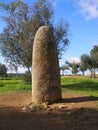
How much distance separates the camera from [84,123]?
12.0m

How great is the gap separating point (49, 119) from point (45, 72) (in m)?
3.73

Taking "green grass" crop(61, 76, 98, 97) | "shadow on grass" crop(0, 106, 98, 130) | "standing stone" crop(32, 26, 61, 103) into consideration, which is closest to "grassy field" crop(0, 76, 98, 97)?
"green grass" crop(61, 76, 98, 97)

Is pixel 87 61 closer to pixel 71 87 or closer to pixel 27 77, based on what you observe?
pixel 27 77

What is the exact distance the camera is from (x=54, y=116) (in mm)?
13266

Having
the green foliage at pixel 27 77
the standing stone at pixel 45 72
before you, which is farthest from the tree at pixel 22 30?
the standing stone at pixel 45 72

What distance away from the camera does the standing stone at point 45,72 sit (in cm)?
1584

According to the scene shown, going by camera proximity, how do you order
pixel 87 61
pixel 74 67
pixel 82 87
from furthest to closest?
pixel 74 67 < pixel 87 61 < pixel 82 87

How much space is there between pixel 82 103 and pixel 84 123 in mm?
3588

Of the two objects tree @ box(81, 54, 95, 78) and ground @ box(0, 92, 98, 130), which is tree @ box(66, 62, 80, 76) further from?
ground @ box(0, 92, 98, 130)

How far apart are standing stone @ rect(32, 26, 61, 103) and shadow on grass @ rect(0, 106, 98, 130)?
1.71 m

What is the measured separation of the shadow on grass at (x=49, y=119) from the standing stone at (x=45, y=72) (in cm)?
171

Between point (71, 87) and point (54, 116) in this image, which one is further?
point (71, 87)

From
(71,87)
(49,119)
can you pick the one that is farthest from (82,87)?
(49,119)

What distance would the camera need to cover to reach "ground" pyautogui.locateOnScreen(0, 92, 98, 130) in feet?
38.3
